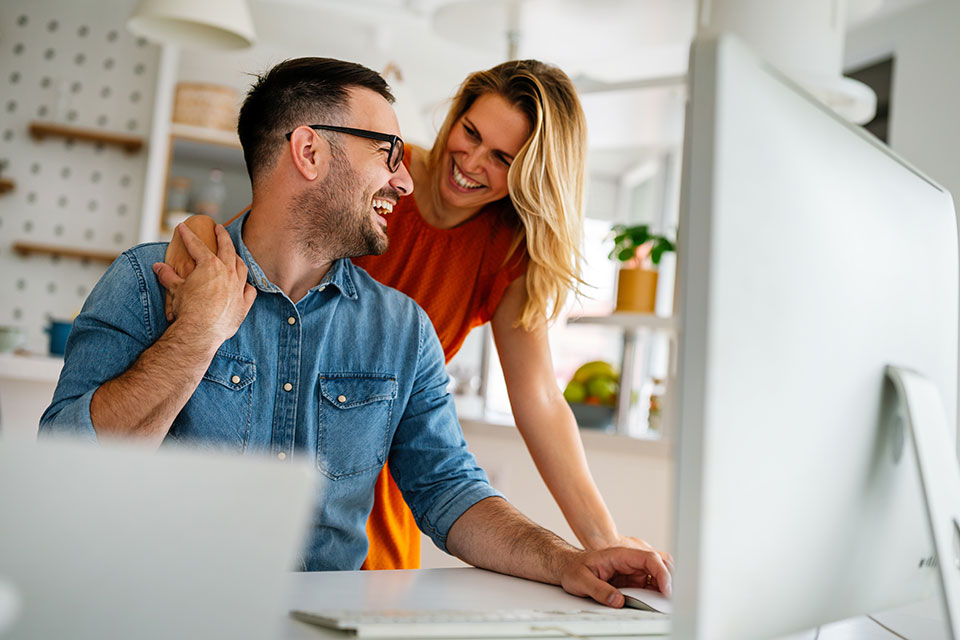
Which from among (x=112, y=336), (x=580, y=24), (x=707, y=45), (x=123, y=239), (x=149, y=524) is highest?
(x=580, y=24)

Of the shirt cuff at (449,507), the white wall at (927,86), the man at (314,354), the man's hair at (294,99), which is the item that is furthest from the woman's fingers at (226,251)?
the white wall at (927,86)

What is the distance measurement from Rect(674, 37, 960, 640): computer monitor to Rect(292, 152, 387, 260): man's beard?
2.43ft

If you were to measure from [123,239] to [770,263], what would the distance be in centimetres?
432

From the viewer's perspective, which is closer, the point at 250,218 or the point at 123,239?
the point at 250,218

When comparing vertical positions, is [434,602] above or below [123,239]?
below

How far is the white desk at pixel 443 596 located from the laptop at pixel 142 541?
29cm

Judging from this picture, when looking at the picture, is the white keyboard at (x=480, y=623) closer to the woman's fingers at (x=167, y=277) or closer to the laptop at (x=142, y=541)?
the laptop at (x=142, y=541)

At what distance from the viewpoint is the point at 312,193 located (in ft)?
4.18

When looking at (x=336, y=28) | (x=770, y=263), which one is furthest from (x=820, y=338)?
(x=336, y=28)

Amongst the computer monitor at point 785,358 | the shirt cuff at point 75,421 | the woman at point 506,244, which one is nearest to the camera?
the computer monitor at point 785,358

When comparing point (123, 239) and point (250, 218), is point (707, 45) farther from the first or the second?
point (123, 239)

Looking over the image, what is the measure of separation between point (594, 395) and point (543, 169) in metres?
1.33

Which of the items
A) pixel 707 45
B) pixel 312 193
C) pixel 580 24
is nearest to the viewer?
pixel 707 45

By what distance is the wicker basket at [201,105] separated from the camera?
4.30 m
